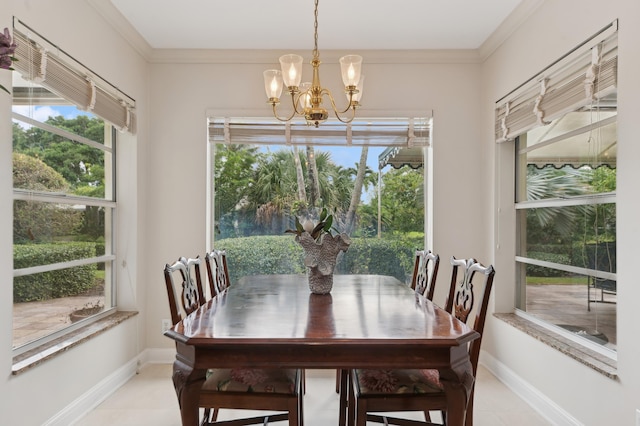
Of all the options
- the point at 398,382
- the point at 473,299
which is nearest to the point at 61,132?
the point at 398,382

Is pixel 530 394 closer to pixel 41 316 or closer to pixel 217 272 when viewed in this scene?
pixel 217 272

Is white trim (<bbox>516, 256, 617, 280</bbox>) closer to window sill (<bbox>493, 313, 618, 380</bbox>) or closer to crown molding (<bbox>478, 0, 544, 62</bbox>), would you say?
window sill (<bbox>493, 313, 618, 380</bbox>)

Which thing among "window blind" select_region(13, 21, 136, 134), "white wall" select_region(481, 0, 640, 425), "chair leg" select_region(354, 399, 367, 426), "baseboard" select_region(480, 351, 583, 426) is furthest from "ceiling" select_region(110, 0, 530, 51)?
"baseboard" select_region(480, 351, 583, 426)

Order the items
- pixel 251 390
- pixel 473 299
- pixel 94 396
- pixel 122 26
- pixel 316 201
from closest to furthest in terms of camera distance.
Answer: pixel 251 390
pixel 473 299
pixel 94 396
pixel 122 26
pixel 316 201

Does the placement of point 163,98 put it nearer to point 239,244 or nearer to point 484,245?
point 239,244

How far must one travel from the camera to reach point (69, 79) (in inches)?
101

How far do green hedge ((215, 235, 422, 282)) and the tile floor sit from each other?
0.98 meters

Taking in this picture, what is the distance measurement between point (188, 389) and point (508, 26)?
3061 mm

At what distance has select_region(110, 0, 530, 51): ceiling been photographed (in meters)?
2.95

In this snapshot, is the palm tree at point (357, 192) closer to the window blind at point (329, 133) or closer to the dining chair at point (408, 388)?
the window blind at point (329, 133)

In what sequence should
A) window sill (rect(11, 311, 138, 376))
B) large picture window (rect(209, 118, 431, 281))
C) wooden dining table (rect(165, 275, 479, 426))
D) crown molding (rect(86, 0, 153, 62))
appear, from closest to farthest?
wooden dining table (rect(165, 275, 479, 426)) < window sill (rect(11, 311, 138, 376)) < crown molding (rect(86, 0, 153, 62)) < large picture window (rect(209, 118, 431, 281))

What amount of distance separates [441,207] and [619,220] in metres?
1.70

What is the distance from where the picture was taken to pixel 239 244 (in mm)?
3967

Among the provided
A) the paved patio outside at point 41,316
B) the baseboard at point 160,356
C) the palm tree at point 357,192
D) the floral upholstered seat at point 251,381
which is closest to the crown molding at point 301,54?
the palm tree at point 357,192
